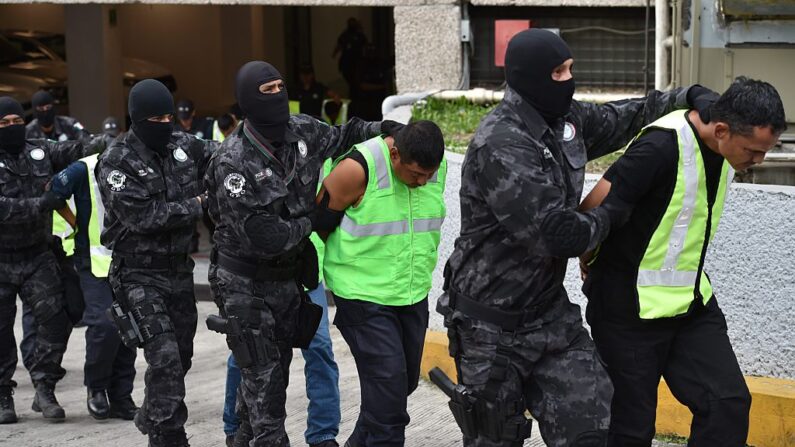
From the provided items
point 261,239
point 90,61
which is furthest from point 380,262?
point 90,61

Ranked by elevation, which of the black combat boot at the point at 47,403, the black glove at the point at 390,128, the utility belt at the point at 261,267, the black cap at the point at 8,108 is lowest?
the black combat boot at the point at 47,403

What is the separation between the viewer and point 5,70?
1591 cm

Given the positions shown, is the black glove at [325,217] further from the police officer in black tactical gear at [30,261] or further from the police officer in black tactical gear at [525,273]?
the police officer in black tactical gear at [30,261]

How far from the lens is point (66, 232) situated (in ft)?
27.3

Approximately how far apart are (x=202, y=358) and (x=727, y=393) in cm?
480

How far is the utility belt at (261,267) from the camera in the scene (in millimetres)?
5508

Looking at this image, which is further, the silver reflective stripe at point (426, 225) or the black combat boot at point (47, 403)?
the black combat boot at point (47, 403)

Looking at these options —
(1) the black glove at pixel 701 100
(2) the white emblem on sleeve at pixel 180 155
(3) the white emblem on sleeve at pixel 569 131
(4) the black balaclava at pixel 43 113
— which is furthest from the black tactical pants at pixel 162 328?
(4) the black balaclava at pixel 43 113

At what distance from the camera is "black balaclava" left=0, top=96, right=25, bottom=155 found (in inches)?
284

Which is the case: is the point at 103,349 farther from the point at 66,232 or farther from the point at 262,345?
the point at 262,345

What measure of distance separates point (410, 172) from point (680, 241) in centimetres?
121

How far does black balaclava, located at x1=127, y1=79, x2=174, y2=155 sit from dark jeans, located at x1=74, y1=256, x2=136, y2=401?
1.45m

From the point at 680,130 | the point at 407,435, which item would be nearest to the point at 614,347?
the point at 680,130

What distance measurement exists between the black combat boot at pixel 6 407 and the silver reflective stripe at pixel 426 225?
3018 millimetres
